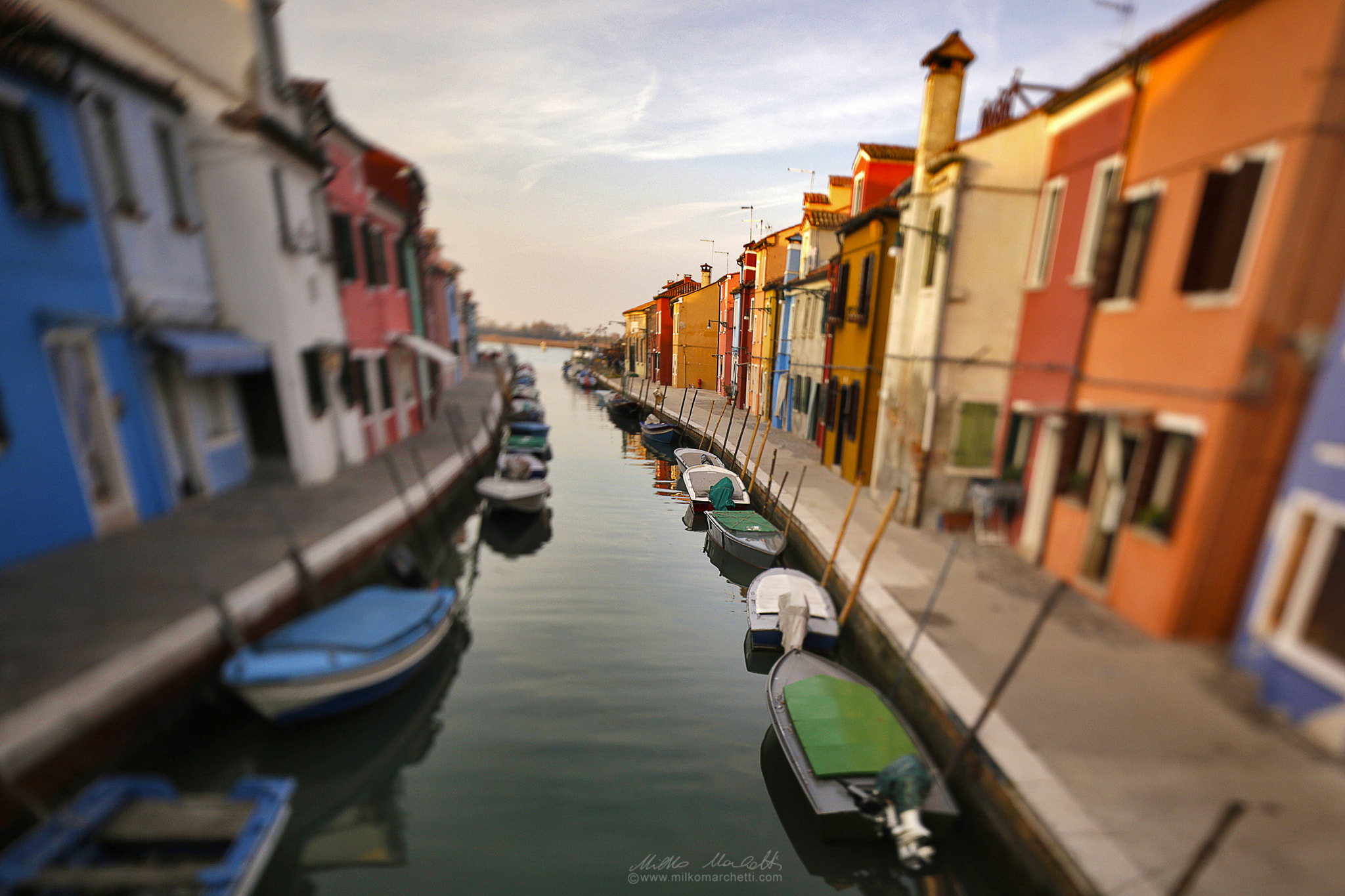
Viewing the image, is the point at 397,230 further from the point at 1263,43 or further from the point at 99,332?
the point at 1263,43

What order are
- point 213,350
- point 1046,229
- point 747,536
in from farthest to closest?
point 747,536 < point 213,350 < point 1046,229

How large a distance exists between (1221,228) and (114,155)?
56.9 ft

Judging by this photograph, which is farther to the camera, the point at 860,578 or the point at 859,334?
the point at 859,334

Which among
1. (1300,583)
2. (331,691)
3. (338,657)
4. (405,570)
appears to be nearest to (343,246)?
(405,570)

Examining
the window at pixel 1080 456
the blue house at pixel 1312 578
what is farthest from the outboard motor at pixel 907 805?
the window at pixel 1080 456

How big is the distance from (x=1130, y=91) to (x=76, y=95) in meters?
16.4

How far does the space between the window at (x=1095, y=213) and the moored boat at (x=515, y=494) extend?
13033mm

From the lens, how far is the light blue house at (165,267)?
361 inches

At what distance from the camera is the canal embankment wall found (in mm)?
5129

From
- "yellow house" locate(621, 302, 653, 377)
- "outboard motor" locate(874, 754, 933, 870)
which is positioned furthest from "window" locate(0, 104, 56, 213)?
"yellow house" locate(621, 302, 653, 377)

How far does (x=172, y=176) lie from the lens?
1066cm

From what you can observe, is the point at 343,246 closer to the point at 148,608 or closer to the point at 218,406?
the point at 218,406

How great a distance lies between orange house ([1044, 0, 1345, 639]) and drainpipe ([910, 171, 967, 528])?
2.73 m

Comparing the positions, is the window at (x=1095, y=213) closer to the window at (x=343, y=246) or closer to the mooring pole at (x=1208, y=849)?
the mooring pole at (x=1208, y=849)
